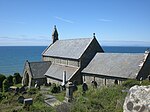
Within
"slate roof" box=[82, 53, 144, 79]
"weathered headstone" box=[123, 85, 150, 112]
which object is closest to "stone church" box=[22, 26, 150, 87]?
"slate roof" box=[82, 53, 144, 79]

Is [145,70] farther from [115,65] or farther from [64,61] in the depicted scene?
[64,61]

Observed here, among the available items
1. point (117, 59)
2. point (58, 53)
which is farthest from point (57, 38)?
point (117, 59)

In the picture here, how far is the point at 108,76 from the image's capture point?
27453 millimetres

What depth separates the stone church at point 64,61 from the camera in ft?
107

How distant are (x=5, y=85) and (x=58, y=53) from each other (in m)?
12.1

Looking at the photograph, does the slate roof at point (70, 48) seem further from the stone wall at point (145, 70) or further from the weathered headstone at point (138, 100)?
the weathered headstone at point (138, 100)

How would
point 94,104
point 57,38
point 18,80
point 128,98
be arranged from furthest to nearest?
1. point 57,38
2. point 18,80
3. point 94,104
4. point 128,98

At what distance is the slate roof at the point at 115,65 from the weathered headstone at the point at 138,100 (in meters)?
22.3

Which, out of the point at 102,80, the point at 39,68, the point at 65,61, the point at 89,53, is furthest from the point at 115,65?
the point at 39,68

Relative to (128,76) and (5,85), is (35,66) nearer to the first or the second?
(5,85)

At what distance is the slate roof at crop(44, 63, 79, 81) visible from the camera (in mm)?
32656

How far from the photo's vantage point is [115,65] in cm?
2852

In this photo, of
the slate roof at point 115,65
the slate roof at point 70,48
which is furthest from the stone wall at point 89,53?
the slate roof at point 115,65

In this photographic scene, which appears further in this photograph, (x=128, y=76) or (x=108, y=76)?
(x=108, y=76)
